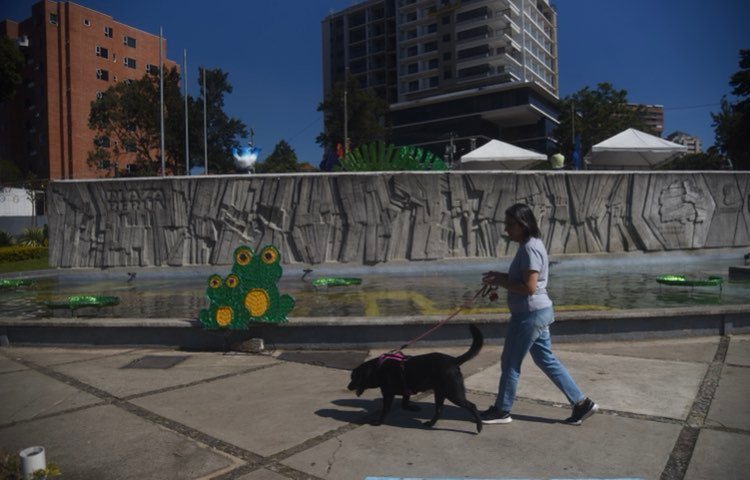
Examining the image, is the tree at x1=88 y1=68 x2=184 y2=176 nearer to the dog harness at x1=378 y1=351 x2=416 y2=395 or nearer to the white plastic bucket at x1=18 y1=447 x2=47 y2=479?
the dog harness at x1=378 y1=351 x2=416 y2=395

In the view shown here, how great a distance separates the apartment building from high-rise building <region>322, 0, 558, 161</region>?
1194 inches

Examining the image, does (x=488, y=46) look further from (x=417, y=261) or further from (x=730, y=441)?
(x=730, y=441)

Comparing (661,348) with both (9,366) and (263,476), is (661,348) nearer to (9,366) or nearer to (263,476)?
(263,476)

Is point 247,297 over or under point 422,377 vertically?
over

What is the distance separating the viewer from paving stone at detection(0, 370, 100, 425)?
468cm

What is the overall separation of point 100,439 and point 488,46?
227ft

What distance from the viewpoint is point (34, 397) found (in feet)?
16.7

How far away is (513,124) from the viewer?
67.6 meters

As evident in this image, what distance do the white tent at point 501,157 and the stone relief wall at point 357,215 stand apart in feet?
16.0

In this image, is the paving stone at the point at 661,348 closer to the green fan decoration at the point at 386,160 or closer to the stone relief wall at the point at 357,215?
the stone relief wall at the point at 357,215

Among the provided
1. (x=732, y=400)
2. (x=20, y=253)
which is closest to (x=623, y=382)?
(x=732, y=400)

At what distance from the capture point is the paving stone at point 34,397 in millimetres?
4676

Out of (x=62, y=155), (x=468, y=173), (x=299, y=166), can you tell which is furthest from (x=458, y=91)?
(x=468, y=173)

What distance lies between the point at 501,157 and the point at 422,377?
17417 mm
